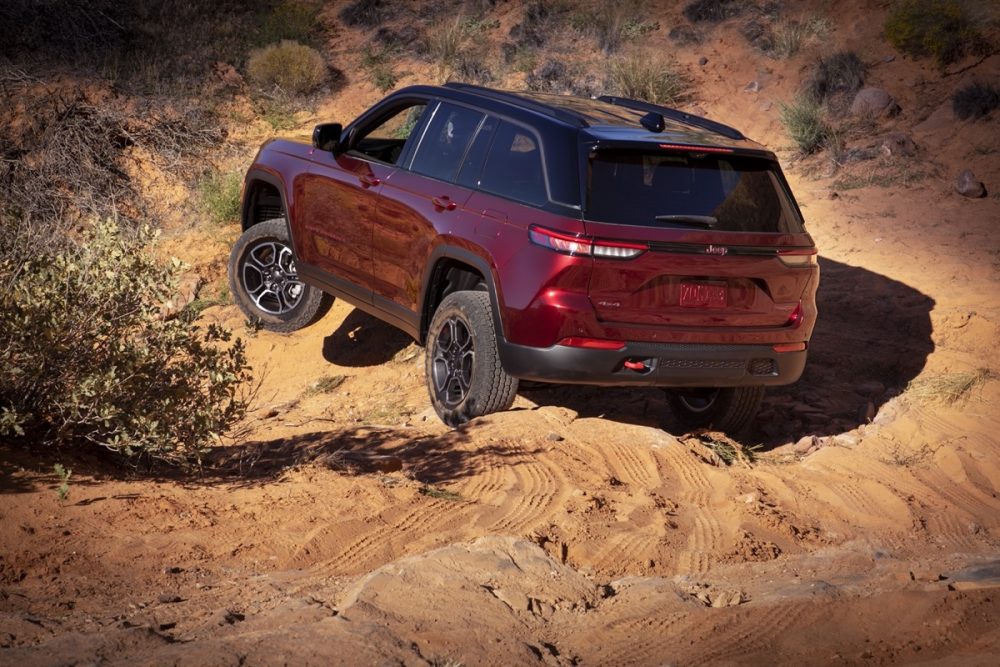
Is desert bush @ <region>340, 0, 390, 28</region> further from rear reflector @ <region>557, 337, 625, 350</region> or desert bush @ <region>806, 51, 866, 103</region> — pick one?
rear reflector @ <region>557, 337, 625, 350</region>

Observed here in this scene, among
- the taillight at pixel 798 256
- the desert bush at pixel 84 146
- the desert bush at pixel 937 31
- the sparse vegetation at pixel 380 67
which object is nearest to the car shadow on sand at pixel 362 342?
the taillight at pixel 798 256

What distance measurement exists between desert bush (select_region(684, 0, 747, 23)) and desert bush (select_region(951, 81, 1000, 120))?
4953 millimetres

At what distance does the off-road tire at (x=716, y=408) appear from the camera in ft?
23.4

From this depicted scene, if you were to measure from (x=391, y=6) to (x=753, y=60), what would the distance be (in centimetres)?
648

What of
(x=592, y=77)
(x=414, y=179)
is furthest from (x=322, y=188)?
(x=592, y=77)

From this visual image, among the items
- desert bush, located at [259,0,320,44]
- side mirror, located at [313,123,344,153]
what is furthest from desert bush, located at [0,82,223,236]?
side mirror, located at [313,123,344,153]

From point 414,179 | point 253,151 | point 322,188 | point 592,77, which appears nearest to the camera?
point 414,179

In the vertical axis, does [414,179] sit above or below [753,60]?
below

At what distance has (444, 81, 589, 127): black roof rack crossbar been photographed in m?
6.30

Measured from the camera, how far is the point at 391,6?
63.6ft

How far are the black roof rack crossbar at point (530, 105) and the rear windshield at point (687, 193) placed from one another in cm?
34

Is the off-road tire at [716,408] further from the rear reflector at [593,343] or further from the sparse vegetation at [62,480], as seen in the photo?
the sparse vegetation at [62,480]

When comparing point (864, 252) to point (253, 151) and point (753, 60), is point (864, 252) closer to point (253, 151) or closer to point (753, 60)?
point (753, 60)

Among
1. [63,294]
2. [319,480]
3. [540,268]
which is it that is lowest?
[319,480]
